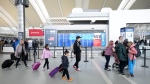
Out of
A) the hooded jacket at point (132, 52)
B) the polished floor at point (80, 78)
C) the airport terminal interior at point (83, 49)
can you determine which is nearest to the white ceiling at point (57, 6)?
the airport terminal interior at point (83, 49)

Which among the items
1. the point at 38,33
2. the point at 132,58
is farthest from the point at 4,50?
the point at 132,58

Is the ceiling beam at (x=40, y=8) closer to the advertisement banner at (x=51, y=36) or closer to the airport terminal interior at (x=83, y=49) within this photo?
the airport terminal interior at (x=83, y=49)

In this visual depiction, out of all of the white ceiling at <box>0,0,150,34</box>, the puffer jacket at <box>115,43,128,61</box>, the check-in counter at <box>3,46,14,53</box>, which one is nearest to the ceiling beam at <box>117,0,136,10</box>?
the white ceiling at <box>0,0,150,34</box>

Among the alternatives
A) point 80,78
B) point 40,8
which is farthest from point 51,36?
point 40,8

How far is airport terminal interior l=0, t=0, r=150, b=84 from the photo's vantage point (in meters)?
5.61

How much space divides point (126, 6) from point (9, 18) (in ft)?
110

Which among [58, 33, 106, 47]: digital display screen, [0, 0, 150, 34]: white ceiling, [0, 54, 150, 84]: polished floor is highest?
[0, 0, 150, 34]: white ceiling

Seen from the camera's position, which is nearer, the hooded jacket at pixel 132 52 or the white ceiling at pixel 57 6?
the hooded jacket at pixel 132 52

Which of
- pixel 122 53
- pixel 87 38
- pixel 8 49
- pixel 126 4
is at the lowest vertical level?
pixel 8 49

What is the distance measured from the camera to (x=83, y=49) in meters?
15.0

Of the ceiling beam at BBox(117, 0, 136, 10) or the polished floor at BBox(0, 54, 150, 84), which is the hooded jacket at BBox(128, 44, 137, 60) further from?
the ceiling beam at BBox(117, 0, 136, 10)

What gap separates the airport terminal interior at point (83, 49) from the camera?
5609 mm

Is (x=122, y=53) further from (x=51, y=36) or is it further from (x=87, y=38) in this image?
(x=51, y=36)

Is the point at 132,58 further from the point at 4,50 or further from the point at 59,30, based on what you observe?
the point at 4,50
